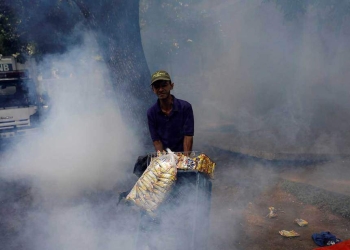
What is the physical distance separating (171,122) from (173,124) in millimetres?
32

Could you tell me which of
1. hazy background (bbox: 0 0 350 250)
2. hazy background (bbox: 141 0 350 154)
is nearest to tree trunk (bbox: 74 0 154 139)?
hazy background (bbox: 0 0 350 250)

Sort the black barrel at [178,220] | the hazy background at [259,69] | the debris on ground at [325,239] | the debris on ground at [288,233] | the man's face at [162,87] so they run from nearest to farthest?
1. the black barrel at [178,220]
2. the man's face at [162,87]
3. the debris on ground at [325,239]
4. the debris on ground at [288,233]
5. the hazy background at [259,69]

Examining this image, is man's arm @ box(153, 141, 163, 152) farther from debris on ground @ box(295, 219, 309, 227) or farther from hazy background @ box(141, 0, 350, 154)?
hazy background @ box(141, 0, 350, 154)

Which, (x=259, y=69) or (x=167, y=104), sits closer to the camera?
(x=167, y=104)

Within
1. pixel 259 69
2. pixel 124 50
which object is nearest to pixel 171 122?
pixel 124 50

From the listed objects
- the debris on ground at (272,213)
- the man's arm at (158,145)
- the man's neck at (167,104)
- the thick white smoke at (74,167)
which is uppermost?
the man's neck at (167,104)

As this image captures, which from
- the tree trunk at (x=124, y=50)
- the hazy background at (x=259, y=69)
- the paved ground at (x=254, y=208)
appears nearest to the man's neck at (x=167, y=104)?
the paved ground at (x=254, y=208)

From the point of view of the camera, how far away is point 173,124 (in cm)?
336

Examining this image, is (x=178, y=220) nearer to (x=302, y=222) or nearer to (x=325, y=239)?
(x=325, y=239)

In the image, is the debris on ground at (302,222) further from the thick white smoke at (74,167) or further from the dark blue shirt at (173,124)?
the thick white smoke at (74,167)

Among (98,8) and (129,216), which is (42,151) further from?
(129,216)

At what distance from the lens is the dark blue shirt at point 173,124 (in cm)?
329

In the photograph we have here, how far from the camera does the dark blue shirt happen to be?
3295 mm

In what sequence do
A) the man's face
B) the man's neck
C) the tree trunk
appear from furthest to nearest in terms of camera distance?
1. the tree trunk
2. the man's neck
3. the man's face
